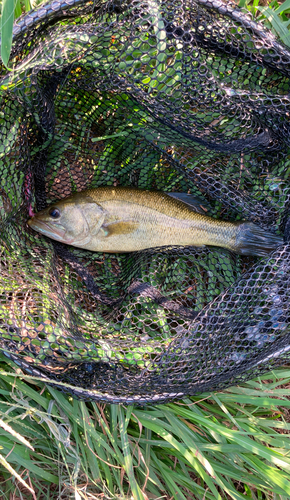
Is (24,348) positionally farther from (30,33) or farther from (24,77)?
(30,33)

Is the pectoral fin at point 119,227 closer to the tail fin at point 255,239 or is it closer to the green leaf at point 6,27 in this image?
the tail fin at point 255,239

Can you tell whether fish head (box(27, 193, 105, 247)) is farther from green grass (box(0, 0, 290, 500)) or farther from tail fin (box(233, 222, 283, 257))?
tail fin (box(233, 222, 283, 257))

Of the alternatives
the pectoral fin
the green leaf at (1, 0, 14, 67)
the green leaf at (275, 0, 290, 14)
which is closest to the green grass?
the green leaf at (275, 0, 290, 14)

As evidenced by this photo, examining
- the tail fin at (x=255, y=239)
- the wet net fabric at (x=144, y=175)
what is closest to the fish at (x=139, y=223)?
the tail fin at (x=255, y=239)

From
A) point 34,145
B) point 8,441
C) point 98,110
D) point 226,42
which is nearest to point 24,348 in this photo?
point 8,441

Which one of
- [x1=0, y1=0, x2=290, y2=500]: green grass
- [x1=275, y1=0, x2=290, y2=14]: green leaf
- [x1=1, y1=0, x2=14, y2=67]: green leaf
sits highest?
[x1=1, y1=0, x2=14, y2=67]: green leaf

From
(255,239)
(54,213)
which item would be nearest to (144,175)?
(54,213)

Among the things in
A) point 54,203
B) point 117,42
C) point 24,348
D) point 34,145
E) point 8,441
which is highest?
point 117,42
